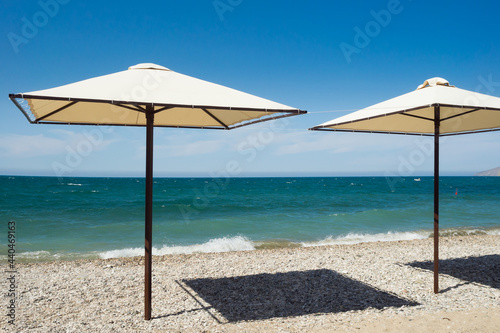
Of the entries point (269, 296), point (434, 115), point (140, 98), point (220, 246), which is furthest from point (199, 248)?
point (140, 98)

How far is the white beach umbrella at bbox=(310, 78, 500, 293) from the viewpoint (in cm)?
398

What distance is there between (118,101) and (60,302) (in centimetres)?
294

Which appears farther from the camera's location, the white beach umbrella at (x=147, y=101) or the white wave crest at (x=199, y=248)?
the white wave crest at (x=199, y=248)

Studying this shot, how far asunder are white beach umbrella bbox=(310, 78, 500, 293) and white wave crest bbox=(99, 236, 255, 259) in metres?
6.07

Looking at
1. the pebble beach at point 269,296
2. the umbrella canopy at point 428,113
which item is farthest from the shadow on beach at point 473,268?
the umbrella canopy at point 428,113

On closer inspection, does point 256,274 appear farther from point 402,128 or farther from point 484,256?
point 484,256

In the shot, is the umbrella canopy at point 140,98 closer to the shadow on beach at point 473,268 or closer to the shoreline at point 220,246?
the shadow on beach at point 473,268

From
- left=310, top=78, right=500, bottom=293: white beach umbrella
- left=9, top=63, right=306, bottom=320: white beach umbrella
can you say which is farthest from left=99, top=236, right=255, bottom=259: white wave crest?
left=310, top=78, right=500, bottom=293: white beach umbrella

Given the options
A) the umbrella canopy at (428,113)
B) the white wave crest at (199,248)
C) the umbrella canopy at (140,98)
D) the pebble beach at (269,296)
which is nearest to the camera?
the umbrella canopy at (140,98)

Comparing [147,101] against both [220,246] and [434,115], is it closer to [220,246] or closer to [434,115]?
[434,115]

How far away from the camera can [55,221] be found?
57.3 ft

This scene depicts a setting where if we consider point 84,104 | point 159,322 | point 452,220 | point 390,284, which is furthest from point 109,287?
point 452,220

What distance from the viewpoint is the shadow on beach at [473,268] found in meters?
5.26

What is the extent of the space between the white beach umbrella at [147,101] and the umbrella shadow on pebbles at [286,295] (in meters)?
1.04
